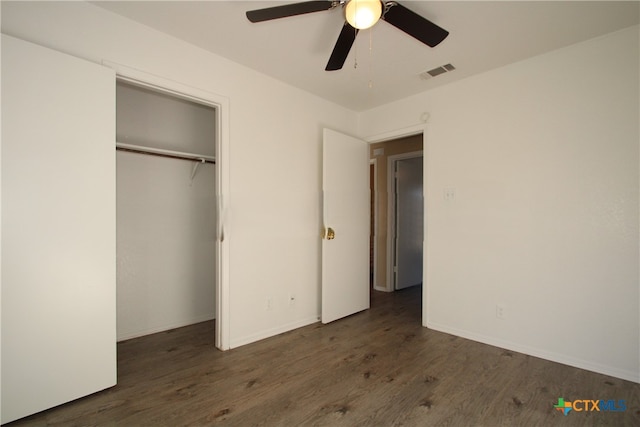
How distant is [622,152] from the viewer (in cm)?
223

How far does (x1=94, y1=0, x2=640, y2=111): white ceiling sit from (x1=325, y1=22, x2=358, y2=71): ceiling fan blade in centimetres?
25

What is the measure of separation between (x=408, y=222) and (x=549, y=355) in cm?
275

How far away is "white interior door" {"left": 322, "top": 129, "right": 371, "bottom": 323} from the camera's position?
3328 millimetres

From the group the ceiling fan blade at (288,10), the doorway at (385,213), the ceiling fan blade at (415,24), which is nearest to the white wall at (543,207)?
the ceiling fan blade at (415,24)

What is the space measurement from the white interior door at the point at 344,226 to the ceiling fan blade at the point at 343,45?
1219mm

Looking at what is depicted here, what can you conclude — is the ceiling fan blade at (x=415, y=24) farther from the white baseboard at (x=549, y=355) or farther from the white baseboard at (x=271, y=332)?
the white baseboard at (x=271, y=332)

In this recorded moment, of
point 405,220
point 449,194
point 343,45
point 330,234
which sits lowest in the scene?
point 330,234

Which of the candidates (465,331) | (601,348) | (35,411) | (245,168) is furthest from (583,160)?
(35,411)

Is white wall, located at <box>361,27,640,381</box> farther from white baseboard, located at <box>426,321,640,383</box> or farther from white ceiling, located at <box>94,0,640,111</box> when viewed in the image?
white ceiling, located at <box>94,0,640,111</box>

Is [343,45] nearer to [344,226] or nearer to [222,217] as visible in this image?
[222,217]

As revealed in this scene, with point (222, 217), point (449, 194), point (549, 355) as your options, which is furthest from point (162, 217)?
point (549, 355)

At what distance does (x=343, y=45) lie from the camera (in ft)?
6.33

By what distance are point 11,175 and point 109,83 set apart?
0.79 meters

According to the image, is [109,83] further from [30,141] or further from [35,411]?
[35,411]
